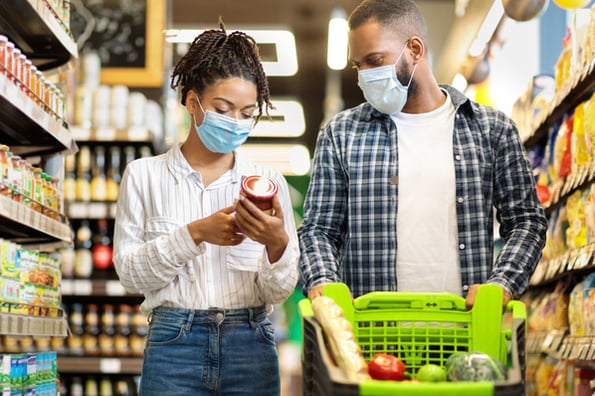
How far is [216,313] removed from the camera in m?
2.66

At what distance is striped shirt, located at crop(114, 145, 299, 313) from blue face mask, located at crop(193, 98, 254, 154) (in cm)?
10

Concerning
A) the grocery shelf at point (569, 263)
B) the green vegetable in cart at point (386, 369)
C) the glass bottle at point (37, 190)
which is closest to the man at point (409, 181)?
the green vegetable in cart at point (386, 369)

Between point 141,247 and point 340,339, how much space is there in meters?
0.77

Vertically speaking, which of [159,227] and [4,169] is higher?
[4,169]

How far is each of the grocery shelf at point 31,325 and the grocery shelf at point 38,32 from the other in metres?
1.26

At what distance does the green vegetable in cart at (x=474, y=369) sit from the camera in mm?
2029

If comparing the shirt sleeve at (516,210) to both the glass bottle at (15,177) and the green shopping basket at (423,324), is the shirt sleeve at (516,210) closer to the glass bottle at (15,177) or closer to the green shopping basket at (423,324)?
the green shopping basket at (423,324)

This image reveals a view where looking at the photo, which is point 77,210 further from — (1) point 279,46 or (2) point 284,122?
(2) point 284,122

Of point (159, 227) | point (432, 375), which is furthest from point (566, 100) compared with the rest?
point (432, 375)

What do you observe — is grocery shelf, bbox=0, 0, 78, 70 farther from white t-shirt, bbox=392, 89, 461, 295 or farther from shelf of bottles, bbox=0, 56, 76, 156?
white t-shirt, bbox=392, 89, 461, 295

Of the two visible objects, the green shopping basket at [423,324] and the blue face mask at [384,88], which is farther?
the blue face mask at [384,88]

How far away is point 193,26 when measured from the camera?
12266 millimetres

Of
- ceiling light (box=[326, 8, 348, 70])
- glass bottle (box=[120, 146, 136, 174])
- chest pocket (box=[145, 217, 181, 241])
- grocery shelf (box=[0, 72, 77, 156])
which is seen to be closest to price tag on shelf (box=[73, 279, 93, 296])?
glass bottle (box=[120, 146, 136, 174])

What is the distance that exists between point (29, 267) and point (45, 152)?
0.95 m
